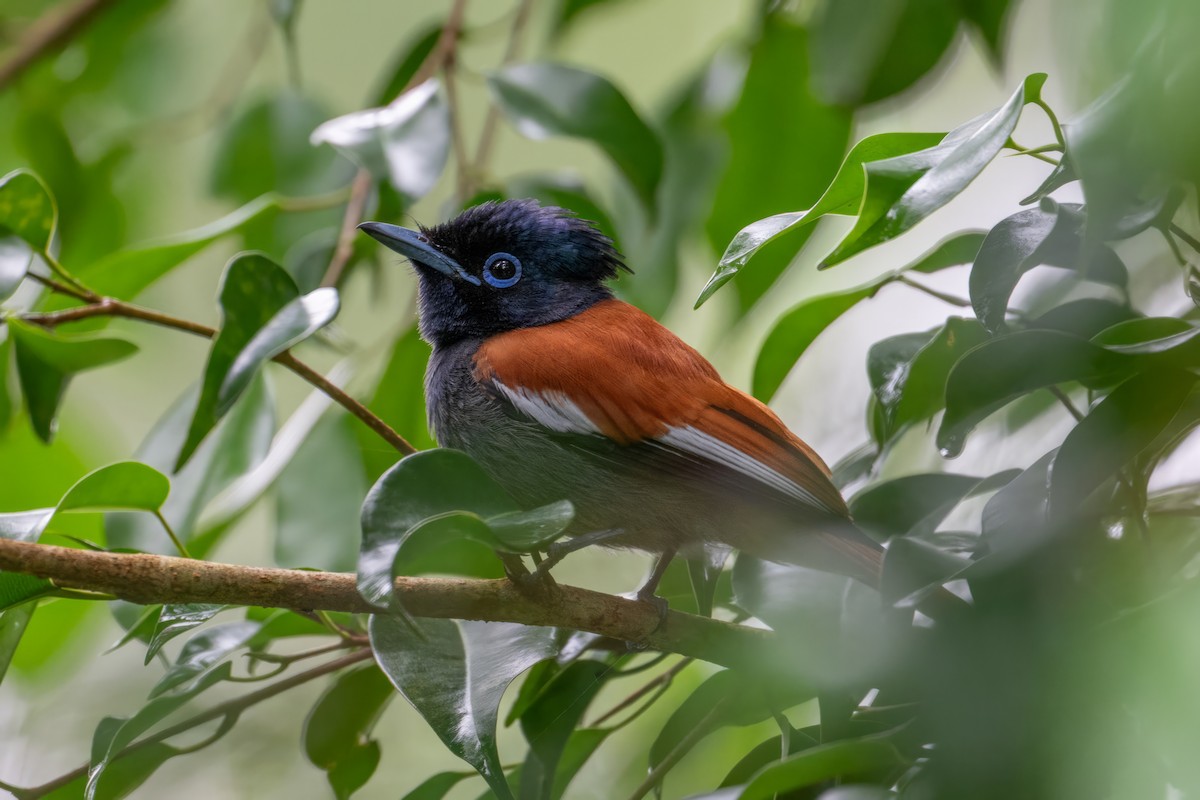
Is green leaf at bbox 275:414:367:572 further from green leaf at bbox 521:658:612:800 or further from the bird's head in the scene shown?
green leaf at bbox 521:658:612:800

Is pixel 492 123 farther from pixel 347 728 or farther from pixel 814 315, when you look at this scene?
pixel 347 728

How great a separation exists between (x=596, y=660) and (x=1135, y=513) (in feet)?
3.09

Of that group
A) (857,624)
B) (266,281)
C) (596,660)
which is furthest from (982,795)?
(266,281)

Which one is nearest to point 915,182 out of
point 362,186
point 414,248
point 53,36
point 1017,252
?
point 1017,252

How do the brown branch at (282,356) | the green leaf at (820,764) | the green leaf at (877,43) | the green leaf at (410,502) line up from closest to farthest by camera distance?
the green leaf at (410,502) < the green leaf at (820,764) < the brown branch at (282,356) < the green leaf at (877,43)

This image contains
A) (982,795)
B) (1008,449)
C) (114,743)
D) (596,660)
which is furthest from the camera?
(1008,449)

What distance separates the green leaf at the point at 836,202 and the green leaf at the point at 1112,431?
0.45 m

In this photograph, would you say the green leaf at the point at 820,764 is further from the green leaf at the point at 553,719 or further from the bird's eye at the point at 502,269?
the bird's eye at the point at 502,269

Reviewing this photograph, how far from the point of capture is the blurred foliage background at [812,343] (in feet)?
4.79

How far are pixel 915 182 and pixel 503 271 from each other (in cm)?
153

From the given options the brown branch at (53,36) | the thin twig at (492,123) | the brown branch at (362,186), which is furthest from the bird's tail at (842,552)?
the brown branch at (53,36)

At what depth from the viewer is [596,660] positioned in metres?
2.08

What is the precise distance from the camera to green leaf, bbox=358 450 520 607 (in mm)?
1353

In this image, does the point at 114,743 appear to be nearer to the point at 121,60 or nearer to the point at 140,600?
the point at 140,600
